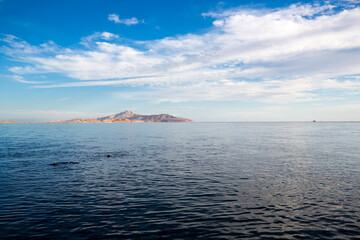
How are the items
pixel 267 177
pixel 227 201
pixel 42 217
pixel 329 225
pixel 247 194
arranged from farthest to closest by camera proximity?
pixel 267 177 → pixel 247 194 → pixel 227 201 → pixel 42 217 → pixel 329 225

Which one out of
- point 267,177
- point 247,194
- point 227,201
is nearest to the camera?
point 227,201

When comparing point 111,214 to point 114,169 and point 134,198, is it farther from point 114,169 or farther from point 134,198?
point 114,169

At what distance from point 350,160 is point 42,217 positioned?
49735mm

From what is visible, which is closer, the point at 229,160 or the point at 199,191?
the point at 199,191

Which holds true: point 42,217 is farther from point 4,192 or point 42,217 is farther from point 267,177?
point 267,177

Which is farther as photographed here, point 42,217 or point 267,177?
point 267,177

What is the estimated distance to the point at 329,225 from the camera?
17203mm

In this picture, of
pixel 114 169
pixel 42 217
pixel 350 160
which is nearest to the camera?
pixel 42 217

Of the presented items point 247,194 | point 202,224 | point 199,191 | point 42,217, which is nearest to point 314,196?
point 247,194

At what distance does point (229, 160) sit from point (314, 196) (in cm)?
2129

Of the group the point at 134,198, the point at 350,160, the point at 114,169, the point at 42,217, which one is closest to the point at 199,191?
the point at 134,198

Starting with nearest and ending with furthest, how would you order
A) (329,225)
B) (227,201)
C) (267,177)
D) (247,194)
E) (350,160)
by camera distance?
1. (329,225)
2. (227,201)
3. (247,194)
4. (267,177)
5. (350,160)

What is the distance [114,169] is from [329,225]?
28.9m

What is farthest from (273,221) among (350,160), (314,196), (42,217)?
(350,160)
